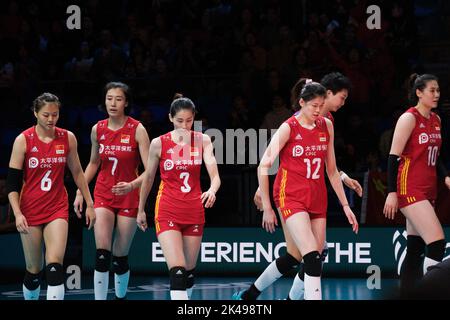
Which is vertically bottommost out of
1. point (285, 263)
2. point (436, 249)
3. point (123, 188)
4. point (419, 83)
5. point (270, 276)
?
point (270, 276)

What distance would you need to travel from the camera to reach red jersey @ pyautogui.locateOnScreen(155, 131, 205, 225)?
7160mm

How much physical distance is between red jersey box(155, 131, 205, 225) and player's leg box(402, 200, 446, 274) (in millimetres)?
1740

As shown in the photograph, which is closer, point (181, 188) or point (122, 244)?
point (181, 188)

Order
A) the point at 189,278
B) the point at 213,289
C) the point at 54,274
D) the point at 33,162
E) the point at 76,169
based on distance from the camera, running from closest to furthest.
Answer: the point at 54,274, the point at 33,162, the point at 76,169, the point at 189,278, the point at 213,289

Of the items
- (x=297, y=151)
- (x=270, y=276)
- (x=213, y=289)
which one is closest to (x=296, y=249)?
(x=270, y=276)

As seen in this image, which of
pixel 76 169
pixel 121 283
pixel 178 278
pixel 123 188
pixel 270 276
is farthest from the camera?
pixel 121 283

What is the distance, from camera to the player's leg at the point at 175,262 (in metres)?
6.83

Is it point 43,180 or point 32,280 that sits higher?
point 43,180

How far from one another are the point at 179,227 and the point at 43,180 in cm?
111

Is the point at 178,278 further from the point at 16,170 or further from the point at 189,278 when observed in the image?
the point at 16,170

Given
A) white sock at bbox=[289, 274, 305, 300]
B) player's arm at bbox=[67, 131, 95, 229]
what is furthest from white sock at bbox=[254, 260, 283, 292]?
player's arm at bbox=[67, 131, 95, 229]

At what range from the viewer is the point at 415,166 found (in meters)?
7.79

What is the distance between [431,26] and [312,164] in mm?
7167

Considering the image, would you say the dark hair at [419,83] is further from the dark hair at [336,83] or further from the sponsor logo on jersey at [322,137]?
the sponsor logo on jersey at [322,137]
